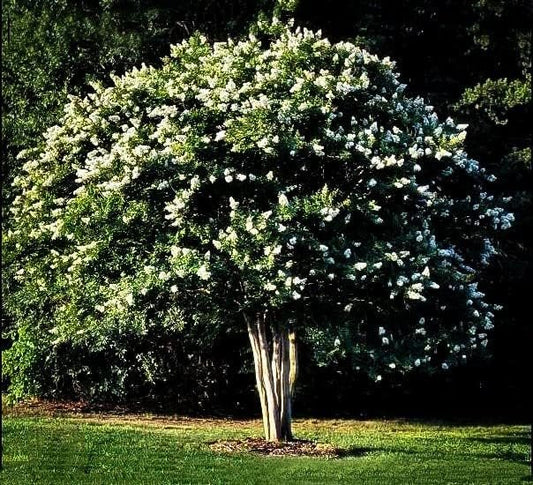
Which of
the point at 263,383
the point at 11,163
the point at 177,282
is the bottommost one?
the point at 263,383

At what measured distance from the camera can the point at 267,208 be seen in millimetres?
13523

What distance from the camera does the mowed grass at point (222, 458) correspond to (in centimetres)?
1148

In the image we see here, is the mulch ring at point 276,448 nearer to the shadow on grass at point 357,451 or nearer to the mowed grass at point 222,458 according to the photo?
the shadow on grass at point 357,451

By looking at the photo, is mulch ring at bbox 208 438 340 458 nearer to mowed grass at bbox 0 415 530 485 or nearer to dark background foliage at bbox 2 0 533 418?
mowed grass at bbox 0 415 530 485

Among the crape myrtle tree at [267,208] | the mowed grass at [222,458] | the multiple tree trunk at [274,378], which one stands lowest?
the mowed grass at [222,458]

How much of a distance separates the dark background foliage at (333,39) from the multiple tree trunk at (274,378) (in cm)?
456

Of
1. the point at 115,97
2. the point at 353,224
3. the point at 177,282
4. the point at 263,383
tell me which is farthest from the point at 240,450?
the point at 115,97

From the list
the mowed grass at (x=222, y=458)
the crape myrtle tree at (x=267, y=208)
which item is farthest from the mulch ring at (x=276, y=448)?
the crape myrtle tree at (x=267, y=208)

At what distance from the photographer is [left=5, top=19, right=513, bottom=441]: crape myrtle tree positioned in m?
13.0

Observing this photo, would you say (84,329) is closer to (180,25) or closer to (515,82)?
(180,25)

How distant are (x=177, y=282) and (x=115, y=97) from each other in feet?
10.2

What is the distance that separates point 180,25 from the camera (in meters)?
21.8

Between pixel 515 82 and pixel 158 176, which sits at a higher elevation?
pixel 515 82

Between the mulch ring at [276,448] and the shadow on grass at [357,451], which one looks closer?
the mulch ring at [276,448]
